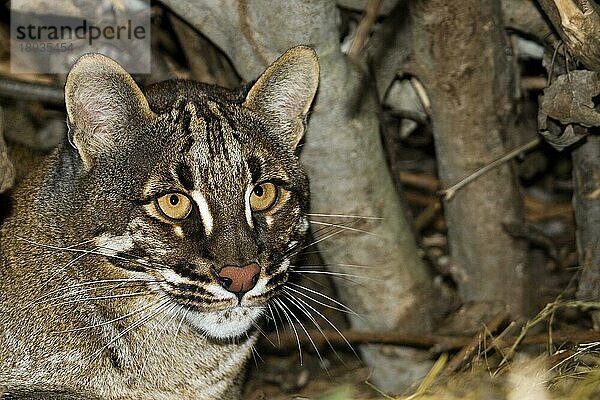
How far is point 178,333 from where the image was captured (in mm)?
4461

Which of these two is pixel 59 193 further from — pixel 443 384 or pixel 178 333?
pixel 443 384

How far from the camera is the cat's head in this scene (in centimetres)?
396

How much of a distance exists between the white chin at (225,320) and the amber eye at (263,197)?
16.9 inches

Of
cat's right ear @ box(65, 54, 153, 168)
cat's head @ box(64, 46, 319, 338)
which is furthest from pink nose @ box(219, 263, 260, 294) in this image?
cat's right ear @ box(65, 54, 153, 168)

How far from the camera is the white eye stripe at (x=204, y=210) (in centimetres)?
398

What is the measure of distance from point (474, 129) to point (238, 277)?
5.98 feet

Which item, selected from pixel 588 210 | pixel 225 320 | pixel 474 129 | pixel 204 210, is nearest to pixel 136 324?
pixel 225 320

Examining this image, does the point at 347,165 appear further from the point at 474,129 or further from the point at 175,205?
the point at 175,205

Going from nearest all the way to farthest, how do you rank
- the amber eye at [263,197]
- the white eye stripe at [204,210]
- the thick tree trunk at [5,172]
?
1. the white eye stripe at [204,210]
2. the amber eye at [263,197]
3. the thick tree trunk at [5,172]

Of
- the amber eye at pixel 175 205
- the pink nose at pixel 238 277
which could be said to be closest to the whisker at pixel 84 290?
the amber eye at pixel 175 205

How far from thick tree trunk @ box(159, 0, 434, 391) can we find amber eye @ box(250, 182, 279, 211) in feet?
2.19

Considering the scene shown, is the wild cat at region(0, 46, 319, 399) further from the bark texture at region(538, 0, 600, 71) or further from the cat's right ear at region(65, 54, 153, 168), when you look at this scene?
the bark texture at region(538, 0, 600, 71)

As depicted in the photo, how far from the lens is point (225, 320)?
4.16m

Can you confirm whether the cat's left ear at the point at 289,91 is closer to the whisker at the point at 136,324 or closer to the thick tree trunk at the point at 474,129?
the thick tree trunk at the point at 474,129
